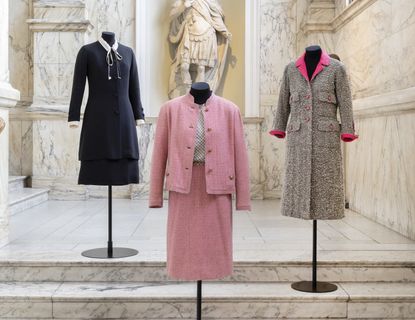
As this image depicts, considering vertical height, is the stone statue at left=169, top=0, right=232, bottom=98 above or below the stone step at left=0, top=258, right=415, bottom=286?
above

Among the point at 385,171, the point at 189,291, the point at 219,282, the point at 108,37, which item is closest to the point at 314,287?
the point at 219,282

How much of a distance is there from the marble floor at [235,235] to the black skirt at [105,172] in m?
0.60

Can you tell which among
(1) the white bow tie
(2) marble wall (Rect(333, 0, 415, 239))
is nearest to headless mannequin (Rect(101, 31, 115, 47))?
(1) the white bow tie

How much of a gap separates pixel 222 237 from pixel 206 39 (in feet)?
17.2

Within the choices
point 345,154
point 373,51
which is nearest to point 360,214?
point 345,154

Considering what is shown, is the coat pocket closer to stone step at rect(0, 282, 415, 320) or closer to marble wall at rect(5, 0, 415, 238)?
stone step at rect(0, 282, 415, 320)

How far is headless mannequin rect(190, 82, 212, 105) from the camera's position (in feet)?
11.1

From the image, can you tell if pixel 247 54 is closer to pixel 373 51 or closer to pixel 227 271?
pixel 373 51

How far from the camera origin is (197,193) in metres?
3.32

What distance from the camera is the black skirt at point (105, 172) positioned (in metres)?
4.59

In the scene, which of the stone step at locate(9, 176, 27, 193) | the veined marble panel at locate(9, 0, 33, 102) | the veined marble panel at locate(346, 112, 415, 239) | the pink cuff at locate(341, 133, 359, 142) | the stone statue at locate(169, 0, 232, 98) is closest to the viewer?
the pink cuff at locate(341, 133, 359, 142)

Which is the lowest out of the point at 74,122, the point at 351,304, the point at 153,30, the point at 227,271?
the point at 351,304

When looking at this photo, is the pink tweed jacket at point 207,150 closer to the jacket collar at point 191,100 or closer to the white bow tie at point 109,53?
the jacket collar at point 191,100

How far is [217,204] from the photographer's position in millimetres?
3322
